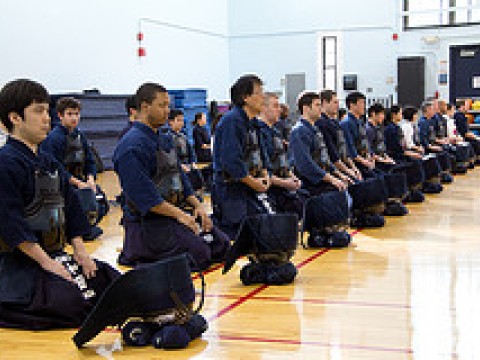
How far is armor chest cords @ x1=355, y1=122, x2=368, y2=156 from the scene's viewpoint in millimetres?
8991

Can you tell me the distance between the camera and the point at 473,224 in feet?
25.5

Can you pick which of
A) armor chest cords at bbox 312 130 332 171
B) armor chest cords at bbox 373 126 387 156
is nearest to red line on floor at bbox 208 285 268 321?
armor chest cords at bbox 312 130 332 171

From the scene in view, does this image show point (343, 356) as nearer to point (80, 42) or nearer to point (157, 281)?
point (157, 281)

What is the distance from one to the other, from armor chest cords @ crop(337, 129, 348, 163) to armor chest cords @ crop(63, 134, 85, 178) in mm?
2846

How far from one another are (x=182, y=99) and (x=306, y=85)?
5067 mm

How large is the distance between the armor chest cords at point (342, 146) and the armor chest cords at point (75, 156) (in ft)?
9.34

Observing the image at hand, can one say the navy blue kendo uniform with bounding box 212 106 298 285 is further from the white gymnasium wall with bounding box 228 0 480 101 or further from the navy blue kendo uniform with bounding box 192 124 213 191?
the white gymnasium wall with bounding box 228 0 480 101

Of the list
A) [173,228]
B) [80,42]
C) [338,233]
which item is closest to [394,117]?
[338,233]

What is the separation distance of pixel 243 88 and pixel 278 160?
131cm

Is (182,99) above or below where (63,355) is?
above

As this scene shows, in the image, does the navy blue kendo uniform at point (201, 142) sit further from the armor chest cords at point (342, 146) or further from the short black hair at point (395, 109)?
the armor chest cords at point (342, 146)

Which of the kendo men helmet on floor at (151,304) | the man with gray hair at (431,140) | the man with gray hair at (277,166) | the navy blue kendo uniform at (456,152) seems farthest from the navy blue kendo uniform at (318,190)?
the navy blue kendo uniform at (456,152)

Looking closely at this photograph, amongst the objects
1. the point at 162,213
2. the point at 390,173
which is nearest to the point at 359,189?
the point at 390,173

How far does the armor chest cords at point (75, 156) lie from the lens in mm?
7496
